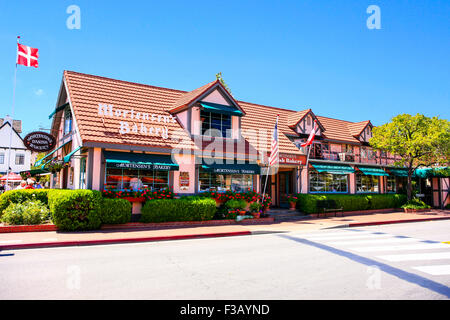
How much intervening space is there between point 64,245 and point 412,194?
25709 mm

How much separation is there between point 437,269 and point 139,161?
1084 cm

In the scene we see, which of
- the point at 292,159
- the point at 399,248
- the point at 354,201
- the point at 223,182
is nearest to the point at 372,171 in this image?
the point at 354,201

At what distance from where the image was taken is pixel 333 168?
70.2ft

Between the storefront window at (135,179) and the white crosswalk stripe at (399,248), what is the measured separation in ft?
22.6

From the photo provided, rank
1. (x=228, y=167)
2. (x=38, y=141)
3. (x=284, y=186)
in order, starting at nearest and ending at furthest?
(x=38, y=141) → (x=228, y=167) → (x=284, y=186)

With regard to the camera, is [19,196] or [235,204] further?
[235,204]

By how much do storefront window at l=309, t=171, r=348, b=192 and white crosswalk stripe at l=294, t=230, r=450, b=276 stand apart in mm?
9937

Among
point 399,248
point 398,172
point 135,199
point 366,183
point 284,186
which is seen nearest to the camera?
point 399,248

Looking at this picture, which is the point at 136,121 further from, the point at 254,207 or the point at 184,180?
the point at 254,207

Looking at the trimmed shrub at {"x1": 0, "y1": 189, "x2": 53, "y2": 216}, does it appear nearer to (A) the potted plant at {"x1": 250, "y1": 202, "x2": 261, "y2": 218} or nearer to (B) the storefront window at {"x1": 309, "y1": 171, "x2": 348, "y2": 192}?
(A) the potted plant at {"x1": 250, "y1": 202, "x2": 261, "y2": 218}

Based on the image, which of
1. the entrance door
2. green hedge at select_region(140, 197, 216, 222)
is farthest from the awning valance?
the entrance door

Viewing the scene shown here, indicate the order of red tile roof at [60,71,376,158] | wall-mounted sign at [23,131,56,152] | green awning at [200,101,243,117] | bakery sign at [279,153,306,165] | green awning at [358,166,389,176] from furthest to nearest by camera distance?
green awning at [358,166,389,176], bakery sign at [279,153,306,165], green awning at [200,101,243,117], wall-mounted sign at [23,131,56,152], red tile roof at [60,71,376,158]

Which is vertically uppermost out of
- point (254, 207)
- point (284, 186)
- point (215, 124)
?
point (215, 124)

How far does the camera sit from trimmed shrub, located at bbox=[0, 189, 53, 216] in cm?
1403
